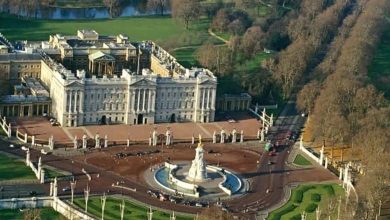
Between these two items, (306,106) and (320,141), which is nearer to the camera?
(320,141)

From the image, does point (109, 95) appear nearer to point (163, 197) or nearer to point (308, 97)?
point (163, 197)

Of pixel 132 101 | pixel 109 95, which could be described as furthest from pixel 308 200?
pixel 109 95

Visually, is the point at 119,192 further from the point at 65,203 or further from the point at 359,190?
the point at 359,190

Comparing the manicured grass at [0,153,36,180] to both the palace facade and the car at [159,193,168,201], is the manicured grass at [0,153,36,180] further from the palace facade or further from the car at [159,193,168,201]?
the palace facade

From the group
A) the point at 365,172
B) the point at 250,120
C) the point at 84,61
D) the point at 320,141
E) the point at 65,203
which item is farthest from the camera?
the point at 84,61

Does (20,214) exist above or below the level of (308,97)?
below

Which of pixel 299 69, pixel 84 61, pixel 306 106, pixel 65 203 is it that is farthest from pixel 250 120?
pixel 65 203

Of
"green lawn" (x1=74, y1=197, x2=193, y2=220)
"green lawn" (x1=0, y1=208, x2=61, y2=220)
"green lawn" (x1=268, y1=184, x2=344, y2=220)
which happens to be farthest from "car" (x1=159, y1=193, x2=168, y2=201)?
"green lawn" (x1=0, y1=208, x2=61, y2=220)
